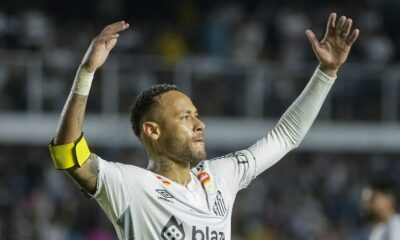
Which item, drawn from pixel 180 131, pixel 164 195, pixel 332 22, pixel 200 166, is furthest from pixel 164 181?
pixel 332 22

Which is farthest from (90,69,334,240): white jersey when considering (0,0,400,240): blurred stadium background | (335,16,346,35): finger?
(0,0,400,240): blurred stadium background

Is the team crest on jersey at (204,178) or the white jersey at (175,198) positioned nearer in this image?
the white jersey at (175,198)

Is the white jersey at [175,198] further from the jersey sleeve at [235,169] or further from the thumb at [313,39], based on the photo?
the thumb at [313,39]

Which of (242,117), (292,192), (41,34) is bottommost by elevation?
(292,192)

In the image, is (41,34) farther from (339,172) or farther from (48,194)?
(339,172)

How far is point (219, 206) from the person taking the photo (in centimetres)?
529

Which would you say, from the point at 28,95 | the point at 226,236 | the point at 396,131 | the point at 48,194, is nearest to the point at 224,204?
the point at 226,236

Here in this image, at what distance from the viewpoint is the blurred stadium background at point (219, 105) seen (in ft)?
48.8

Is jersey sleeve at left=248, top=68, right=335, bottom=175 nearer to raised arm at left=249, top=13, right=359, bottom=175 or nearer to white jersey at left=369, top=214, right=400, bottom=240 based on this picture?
raised arm at left=249, top=13, right=359, bottom=175

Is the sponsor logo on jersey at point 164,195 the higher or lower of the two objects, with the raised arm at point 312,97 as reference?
lower

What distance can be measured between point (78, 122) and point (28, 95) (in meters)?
11.0

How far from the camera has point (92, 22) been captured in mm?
18156

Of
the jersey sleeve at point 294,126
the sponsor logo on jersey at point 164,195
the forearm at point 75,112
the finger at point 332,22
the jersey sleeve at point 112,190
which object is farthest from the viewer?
the jersey sleeve at point 294,126

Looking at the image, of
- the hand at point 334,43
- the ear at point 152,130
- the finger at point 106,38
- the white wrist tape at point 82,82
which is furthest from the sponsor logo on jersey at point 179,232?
the hand at point 334,43
